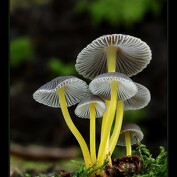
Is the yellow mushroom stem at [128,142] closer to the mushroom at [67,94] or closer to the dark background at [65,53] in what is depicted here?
the mushroom at [67,94]

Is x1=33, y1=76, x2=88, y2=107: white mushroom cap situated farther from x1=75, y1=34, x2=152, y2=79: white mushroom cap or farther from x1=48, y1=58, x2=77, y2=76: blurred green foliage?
x1=48, y1=58, x2=77, y2=76: blurred green foliage

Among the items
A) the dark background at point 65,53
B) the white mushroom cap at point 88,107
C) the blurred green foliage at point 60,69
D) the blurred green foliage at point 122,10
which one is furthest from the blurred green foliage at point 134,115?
the white mushroom cap at point 88,107

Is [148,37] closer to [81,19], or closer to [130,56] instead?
[81,19]

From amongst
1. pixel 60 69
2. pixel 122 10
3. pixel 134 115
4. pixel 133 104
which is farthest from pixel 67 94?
pixel 122 10

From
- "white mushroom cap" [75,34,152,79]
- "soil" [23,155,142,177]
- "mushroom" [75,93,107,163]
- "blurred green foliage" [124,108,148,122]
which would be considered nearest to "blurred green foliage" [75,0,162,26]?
"blurred green foliage" [124,108,148,122]

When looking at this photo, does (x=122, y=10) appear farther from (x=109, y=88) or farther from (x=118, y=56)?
(x=109, y=88)
